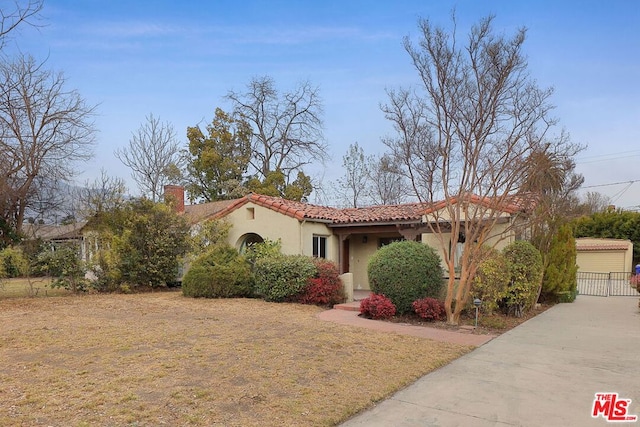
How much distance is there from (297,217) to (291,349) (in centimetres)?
956

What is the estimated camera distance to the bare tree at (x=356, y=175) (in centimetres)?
3547

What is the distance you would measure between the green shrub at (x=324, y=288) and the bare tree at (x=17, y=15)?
9.90m

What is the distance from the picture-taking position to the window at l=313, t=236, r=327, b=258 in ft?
58.2

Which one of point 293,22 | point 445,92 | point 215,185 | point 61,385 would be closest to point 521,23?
point 445,92

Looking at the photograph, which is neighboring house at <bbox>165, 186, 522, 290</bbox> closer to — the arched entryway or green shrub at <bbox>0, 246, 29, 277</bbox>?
the arched entryway

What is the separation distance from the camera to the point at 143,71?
14164mm

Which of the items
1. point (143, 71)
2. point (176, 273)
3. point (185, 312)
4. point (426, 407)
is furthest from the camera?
point (176, 273)

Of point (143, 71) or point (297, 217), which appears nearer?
point (143, 71)

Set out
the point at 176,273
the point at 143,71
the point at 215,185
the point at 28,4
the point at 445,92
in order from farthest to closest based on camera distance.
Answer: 1. the point at 215,185
2. the point at 176,273
3. the point at 143,71
4. the point at 445,92
5. the point at 28,4

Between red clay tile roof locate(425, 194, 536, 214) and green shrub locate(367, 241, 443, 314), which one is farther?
green shrub locate(367, 241, 443, 314)

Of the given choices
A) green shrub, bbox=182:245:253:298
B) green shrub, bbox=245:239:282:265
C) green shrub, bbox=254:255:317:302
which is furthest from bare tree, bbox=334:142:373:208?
green shrub, bbox=254:255:317:302

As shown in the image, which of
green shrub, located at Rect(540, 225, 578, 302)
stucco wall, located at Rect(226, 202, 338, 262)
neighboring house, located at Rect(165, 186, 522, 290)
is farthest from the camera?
stucco wall, located at Rect(226, 202, 338, 262)

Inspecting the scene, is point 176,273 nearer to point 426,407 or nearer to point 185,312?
point 185,312

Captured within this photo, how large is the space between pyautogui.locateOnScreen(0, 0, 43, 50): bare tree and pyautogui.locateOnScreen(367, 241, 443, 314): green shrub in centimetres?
964
